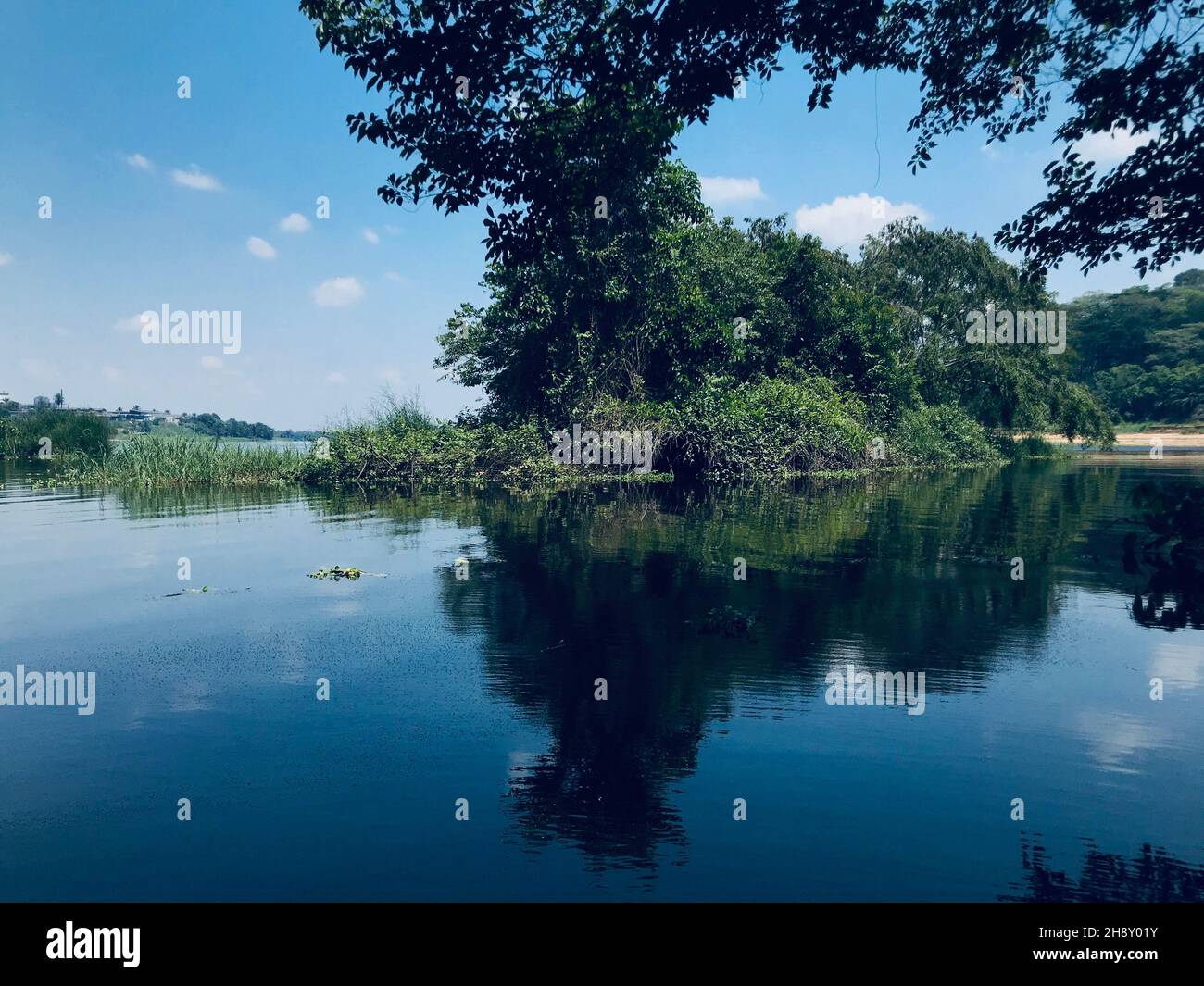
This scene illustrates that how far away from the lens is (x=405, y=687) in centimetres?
868

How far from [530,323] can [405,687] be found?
29.9 metres

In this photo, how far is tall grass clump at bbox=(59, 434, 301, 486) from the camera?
34344 mm

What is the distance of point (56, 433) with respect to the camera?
4694cm

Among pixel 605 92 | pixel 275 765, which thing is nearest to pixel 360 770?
pixel 275 765

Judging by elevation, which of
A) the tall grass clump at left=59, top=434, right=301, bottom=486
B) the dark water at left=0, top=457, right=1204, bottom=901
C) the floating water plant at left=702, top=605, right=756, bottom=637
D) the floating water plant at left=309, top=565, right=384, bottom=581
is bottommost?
the dark water at left=0, top=457, right=1204, bottom=901
